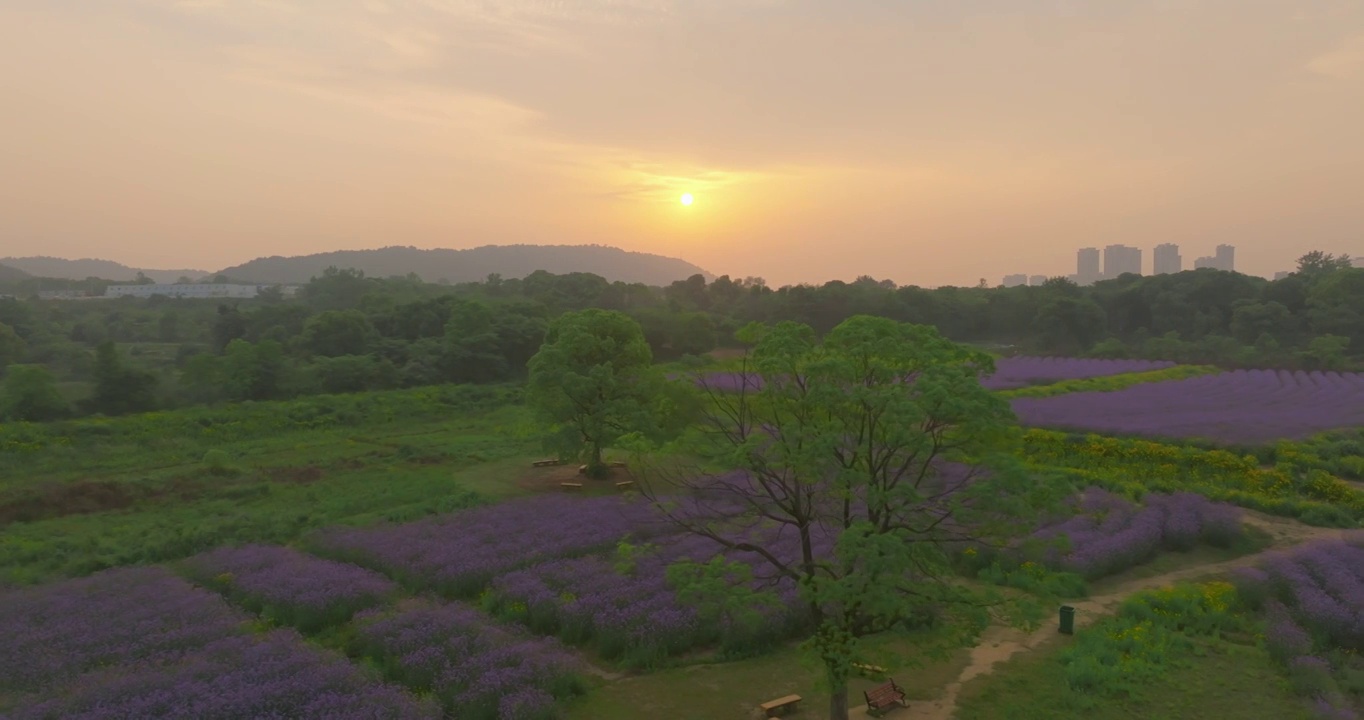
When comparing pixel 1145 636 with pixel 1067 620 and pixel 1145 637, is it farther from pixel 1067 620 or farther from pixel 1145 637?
pixel 1067 620

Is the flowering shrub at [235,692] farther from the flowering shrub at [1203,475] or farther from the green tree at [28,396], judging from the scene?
the green tree at [28,396]

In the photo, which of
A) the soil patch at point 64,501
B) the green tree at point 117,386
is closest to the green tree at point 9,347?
the green tree at point 117,386

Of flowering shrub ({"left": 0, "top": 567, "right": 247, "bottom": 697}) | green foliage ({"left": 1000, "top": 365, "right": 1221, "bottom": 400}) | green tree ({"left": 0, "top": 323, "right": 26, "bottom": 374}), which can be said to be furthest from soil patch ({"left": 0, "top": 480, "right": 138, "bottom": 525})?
green foliage ({"left": 1000, "top": 365, "right": 1221, "bottom": 400})

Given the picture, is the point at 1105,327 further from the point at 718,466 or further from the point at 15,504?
the point at 15,504

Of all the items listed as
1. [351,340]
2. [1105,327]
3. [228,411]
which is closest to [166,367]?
[351,340]

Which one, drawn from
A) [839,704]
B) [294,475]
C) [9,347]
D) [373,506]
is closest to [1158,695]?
[839,704]

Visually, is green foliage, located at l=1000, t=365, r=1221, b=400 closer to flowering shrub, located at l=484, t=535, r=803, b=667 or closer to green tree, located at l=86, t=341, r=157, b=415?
flowering shrub, located at l=484, t=535, r=803, b=667

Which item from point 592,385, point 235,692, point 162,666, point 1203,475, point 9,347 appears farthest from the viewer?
point 9,347
